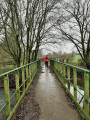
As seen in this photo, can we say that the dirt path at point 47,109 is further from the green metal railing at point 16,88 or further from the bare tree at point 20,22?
the bare tree at point 20,22

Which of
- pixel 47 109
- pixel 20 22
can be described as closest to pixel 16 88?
pixel 47 109

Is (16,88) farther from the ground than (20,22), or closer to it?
closer to it

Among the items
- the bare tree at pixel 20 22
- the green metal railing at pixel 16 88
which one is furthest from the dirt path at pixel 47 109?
the bare tree at pixel 20 22

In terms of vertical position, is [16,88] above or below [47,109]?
above

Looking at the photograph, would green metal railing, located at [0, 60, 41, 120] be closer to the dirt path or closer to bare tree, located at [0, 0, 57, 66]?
the dirt path

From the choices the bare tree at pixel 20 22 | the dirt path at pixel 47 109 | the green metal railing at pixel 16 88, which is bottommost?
the dirt path at pixel 47 109

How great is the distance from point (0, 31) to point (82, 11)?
1014 cm

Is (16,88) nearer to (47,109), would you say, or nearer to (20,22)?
(47,109)

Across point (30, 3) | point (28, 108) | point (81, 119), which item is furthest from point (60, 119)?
point (30, 3)

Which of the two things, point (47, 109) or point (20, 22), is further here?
point (20, 22)

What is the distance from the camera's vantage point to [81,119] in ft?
10.4

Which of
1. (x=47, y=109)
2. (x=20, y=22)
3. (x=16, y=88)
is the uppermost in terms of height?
(x=20, y=22)

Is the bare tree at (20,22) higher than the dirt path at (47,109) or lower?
higher

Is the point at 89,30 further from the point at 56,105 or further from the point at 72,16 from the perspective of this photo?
the point at 56,105
